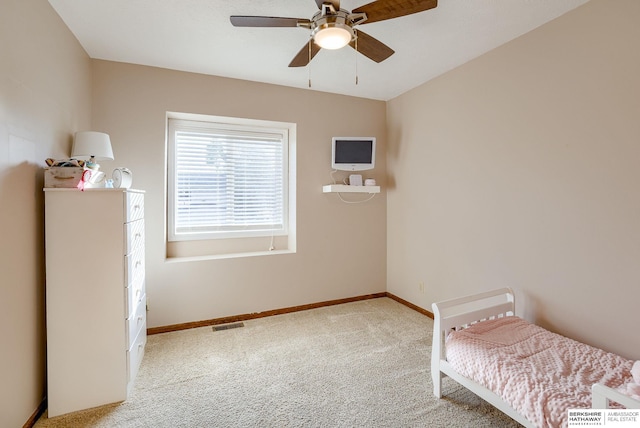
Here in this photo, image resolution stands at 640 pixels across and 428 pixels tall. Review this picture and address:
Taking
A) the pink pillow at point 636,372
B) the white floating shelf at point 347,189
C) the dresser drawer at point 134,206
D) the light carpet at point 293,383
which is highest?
the white floating shelf at point 347,189

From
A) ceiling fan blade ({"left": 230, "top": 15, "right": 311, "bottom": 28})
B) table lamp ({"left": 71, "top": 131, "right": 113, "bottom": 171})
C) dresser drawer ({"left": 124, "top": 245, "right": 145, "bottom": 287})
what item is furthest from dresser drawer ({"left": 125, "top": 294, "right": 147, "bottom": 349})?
ceiling fan blade ({"left": 230, "top": 15, "right": 311, "bottom": 28})

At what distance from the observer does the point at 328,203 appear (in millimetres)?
3582

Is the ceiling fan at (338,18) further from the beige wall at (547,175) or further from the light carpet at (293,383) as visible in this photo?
the light carpet at (293,383)

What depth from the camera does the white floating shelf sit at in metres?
3.39

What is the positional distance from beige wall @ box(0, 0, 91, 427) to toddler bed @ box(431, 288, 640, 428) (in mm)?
2408

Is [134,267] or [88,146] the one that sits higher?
[88,146]

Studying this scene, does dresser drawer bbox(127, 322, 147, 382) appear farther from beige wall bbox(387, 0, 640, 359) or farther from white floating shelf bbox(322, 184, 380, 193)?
beige wall bbox(387, 0, 640, 359)

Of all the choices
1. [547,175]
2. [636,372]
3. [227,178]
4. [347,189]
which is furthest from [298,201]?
[636,372]

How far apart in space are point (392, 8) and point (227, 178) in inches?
94.3

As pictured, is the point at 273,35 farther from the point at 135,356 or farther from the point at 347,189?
the point at 135,356

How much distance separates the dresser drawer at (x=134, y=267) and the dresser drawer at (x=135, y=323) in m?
0.22

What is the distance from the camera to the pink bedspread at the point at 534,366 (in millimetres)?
1390

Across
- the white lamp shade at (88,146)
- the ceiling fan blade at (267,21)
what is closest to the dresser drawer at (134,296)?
the white lamp shade at (88,146)

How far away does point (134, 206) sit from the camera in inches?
83.1
